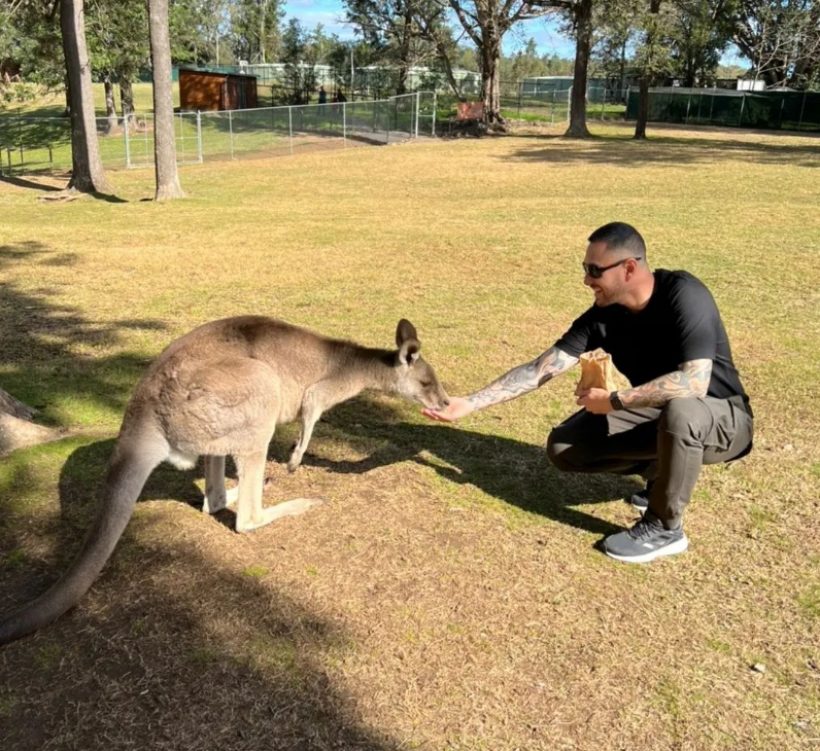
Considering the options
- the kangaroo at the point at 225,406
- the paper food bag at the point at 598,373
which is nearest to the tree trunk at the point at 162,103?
the kangaroo at the point at 225,406

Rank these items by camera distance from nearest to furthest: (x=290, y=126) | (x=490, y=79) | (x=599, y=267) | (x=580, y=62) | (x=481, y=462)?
(x=599, y=267) < (x=481, y=462) < (x=290, y=126) < (x=580, y=62) < (x=490, y=79)

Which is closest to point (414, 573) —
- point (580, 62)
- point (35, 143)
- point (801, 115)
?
point (580, 62)

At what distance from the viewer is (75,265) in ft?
29.9

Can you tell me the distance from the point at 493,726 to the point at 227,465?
2.33 metres

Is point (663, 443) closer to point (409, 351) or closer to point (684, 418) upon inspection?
point (684, 418)

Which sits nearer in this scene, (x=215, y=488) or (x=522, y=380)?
(x=215, y=488)

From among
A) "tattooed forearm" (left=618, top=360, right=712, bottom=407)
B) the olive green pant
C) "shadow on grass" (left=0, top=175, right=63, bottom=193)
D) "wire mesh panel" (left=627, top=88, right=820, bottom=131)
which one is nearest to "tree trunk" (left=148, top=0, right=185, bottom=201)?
"shadow on grass" (left=0, top=175, right=63, bottom=193)

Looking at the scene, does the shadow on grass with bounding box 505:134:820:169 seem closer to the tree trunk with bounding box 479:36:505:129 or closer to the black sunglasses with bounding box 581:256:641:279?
the tree trunk with bounding box 479:36:505:129

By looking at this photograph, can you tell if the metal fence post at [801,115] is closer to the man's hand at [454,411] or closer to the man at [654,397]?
the man at [654,397]

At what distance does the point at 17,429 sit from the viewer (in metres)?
4.17

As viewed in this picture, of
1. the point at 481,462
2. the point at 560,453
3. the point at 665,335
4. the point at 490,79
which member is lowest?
the point at 481,462

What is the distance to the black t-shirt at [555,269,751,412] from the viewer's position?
3254 mm

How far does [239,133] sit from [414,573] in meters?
22.5

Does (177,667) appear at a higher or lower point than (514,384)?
lower
